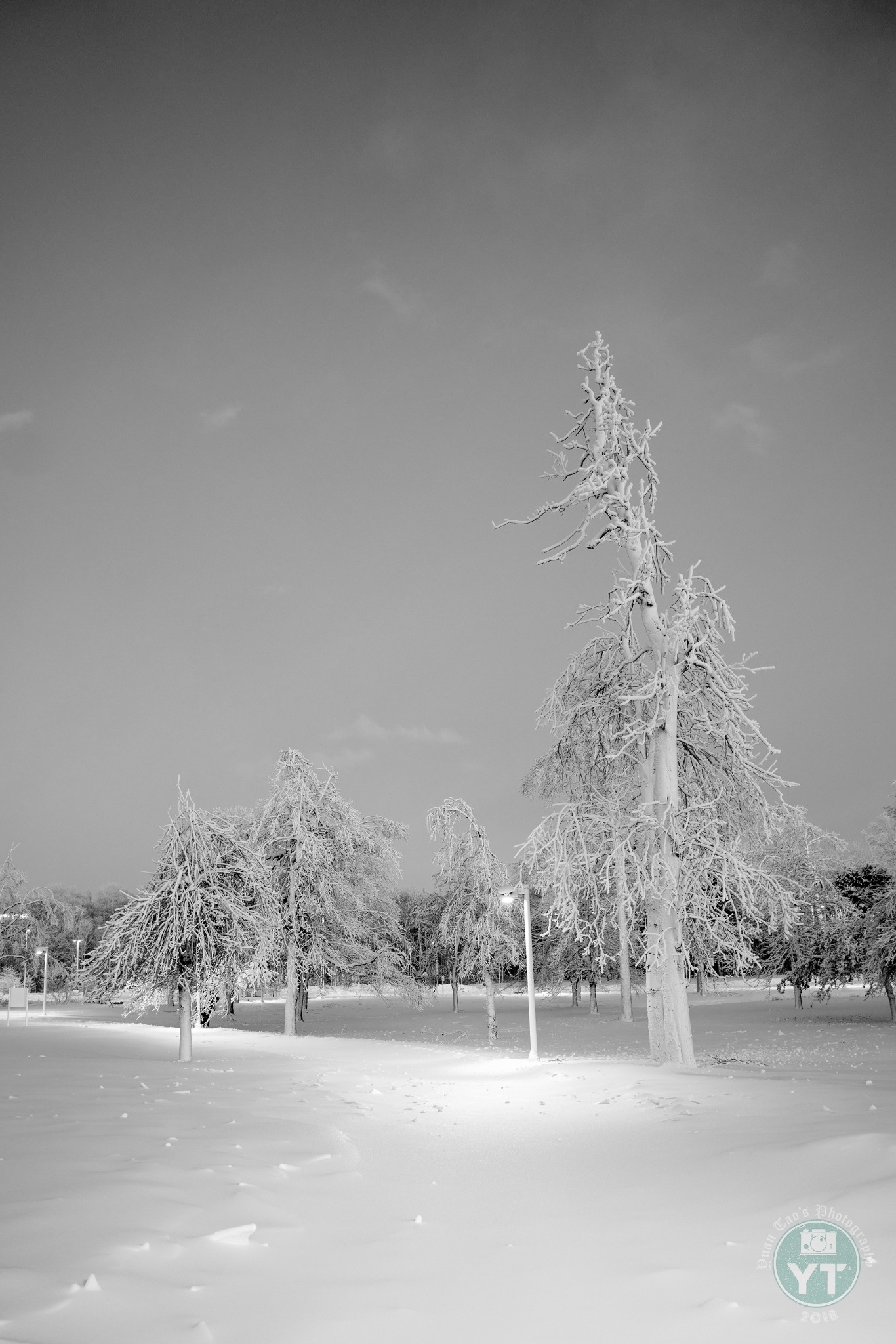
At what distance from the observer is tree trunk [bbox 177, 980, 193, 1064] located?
19.4m

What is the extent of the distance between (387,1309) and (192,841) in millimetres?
16946

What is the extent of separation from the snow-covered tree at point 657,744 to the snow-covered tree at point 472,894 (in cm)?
1005

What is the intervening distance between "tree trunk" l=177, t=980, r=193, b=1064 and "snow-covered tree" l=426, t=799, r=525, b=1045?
9.63 metres

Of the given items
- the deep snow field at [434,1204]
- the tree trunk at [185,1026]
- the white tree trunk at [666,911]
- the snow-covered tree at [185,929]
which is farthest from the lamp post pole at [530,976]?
the tree trunk at [185,1026]

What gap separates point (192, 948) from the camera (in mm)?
20078

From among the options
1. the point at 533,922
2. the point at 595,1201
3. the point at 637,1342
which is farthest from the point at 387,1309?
the point at 533,922

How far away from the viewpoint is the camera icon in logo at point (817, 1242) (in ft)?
16.0

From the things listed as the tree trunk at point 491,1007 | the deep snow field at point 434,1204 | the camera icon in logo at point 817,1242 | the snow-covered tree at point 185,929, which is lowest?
the tree trunk at point 491,1007

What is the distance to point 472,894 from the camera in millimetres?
29062

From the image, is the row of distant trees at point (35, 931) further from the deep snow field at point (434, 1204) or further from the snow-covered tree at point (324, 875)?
the deep snow field at point (434, 1204)

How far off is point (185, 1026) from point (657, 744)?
12.0 m

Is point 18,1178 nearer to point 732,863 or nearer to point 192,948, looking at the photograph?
point 732,863

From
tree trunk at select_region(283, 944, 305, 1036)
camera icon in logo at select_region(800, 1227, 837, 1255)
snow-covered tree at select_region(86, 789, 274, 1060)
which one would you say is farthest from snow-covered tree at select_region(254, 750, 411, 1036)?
camera icon in logo at select_region(800, 1227, 837, 1255)

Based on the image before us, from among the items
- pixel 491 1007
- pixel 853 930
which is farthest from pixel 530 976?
pixel 853 930
